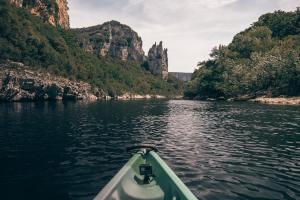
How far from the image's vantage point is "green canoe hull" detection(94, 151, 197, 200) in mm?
8611

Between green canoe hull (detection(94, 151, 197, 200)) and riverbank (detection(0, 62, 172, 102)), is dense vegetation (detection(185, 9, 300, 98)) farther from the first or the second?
green canoe hull (detection(94, 151, 197, 200))

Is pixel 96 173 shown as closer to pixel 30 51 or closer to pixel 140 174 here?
pixel 140 174

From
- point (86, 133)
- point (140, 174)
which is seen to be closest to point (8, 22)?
point (86, 133)

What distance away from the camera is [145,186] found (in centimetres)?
1057

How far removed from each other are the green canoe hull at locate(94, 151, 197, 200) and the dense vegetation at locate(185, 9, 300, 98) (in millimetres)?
101920

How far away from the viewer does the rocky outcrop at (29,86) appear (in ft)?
371

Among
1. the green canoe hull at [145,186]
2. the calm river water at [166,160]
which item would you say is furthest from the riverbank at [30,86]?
the green canoe hull at [145,186]

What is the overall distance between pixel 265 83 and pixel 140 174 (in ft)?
384

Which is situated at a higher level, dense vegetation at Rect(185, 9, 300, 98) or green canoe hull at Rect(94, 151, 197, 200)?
dense vegetation at Rect(185, 9, 300, 98)

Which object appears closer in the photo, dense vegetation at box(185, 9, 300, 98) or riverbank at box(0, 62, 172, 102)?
dense vegetation at box(185, 9, 300, 98)

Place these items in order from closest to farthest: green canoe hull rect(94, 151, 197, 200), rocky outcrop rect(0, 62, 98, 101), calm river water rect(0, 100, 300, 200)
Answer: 1. green canoe hull rect(94, 151, 197, 200)
2. calm river water rect(0, 100, 300, 200)
3. rocky outcrop rect(0, 62, 98, 101)

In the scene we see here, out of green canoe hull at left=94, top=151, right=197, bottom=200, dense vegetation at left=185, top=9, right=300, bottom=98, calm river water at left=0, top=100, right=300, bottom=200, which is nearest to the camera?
green canoe hull at left=94, top=151, right=197, bottom=200

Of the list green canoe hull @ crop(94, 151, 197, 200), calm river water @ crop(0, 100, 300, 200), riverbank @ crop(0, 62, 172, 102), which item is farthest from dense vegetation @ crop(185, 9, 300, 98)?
green canoe hull @ crop(94, 151, 197, 200)

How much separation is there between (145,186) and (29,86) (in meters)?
123
